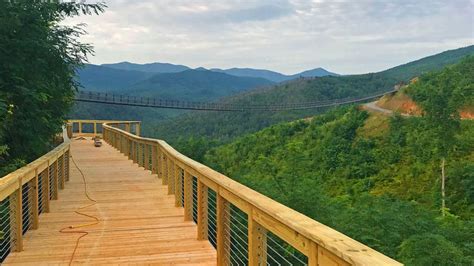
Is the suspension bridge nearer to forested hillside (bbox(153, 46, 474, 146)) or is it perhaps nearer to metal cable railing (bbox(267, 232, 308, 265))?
metal cable railing (bbox(267, 232, 308, 265))

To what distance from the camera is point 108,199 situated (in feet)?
27.1

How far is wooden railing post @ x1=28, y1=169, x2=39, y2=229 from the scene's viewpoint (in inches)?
231

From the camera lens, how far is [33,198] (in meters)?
5.93

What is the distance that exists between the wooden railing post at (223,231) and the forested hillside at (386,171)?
603 centimetres

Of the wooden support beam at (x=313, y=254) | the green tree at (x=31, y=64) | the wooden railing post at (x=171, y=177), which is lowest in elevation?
the wooden railing post at (x=171, y=177)

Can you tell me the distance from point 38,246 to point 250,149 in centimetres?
3895

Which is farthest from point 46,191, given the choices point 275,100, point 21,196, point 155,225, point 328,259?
point 275,100

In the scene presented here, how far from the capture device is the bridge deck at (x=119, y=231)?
16.0 feet

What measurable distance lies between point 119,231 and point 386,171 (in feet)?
82.7

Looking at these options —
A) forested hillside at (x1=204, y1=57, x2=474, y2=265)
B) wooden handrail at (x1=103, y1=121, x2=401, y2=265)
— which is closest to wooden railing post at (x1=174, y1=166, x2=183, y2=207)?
wooden handrail at (x1=103, y1=121, x2=401, y2=265)

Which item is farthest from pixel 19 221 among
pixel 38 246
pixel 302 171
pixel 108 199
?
pixel 302 171

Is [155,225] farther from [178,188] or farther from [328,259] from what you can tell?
[328,259]

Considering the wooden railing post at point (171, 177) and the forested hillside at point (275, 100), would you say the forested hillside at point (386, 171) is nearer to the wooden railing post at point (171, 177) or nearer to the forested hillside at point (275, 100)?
the wooden railing post at point (171, 177)

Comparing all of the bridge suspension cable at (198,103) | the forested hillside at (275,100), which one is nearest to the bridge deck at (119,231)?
the bridge suspension cable at (198,103)
